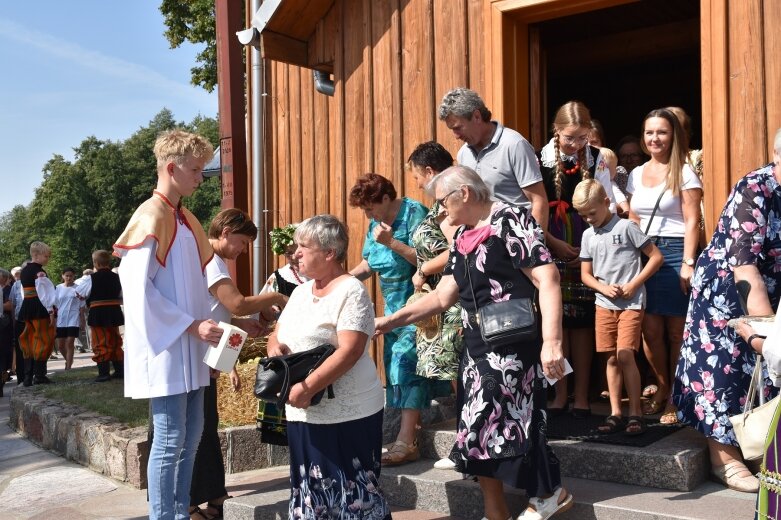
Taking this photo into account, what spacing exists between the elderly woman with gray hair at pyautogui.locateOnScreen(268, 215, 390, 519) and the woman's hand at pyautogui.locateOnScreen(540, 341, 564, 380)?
30.0 inches

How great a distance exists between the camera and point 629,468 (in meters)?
4.09

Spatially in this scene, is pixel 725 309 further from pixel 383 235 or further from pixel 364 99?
pixel 364 99

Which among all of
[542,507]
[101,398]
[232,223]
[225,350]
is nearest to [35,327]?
[101,398]

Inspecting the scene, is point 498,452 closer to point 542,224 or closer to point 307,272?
point 307,272

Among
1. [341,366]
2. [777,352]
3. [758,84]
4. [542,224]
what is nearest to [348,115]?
[542,224]

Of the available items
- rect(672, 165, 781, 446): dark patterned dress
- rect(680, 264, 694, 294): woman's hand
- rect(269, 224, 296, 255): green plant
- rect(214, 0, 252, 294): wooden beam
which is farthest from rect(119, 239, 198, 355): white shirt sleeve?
rect(214, 0, 252, 294): wooden beam

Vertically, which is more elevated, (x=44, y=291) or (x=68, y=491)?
(x=44, y=291)

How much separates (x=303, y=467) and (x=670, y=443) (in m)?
1.93

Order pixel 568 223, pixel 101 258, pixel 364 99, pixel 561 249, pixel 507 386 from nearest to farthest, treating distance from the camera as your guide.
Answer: pixel 507 386 → pixel 561 249 → pixel 568 223 → pixel 364 99 → pixel 101 258

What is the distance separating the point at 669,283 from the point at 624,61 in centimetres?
522

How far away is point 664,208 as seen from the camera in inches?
192

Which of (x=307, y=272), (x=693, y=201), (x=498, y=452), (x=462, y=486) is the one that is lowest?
(x=462, y=486)

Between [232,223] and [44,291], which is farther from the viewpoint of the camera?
[44,291]

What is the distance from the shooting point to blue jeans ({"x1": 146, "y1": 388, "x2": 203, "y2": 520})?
3730mm
